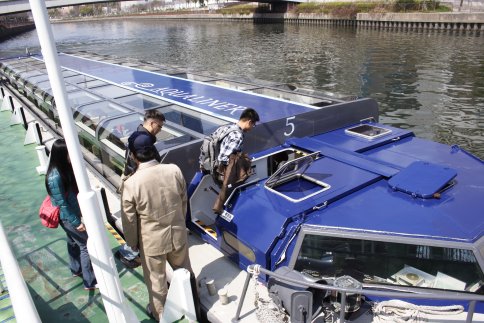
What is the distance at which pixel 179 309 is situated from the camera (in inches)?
Result: 178

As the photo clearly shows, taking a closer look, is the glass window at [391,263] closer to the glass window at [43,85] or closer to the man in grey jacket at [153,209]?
the man in grey jacket at [153,209]

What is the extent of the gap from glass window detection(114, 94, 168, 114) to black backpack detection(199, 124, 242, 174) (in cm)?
278

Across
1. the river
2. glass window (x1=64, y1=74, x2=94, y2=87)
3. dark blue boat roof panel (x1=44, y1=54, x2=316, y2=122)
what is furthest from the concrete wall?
glass window (x1=64, y1=74, x2=94, y2=87)

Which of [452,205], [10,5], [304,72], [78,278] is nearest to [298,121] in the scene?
[452,205]

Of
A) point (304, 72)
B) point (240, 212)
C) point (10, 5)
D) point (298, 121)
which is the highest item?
point (10, 5)

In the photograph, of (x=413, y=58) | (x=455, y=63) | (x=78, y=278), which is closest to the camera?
(x=78, y=278)

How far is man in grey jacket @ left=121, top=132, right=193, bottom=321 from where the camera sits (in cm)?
393

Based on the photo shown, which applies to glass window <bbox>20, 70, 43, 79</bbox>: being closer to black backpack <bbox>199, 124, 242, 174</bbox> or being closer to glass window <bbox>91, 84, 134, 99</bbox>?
glass window <bbox>91, 84, 134, 99</bbox>

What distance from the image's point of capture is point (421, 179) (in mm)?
5062

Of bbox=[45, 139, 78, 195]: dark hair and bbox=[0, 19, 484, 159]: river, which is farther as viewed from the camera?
bbox=[0, 19, 484, 159]: river

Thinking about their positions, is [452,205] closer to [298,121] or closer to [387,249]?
[387,249]

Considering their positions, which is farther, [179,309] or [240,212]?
[240,212]

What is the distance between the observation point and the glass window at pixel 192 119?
6758 millimetres

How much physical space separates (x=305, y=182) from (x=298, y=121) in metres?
1.78
